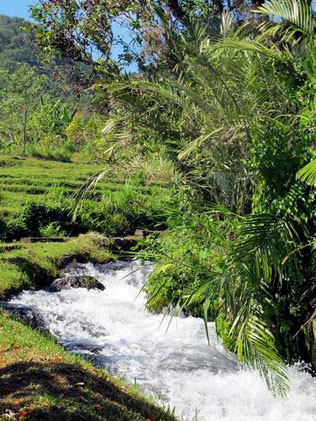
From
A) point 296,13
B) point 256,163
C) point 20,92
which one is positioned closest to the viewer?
point 256,163

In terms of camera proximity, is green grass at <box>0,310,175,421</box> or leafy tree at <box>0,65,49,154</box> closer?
green grass at <box>0,310,175,421</box>

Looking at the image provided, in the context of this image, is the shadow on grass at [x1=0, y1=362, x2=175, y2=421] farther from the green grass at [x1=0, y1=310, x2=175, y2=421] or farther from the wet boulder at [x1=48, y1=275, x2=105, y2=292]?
the wet boulder at [x1=48, y1=275, x2=105, y2=292]

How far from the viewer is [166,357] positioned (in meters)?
7.79

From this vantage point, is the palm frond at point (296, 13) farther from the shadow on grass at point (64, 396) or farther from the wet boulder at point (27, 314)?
the wet boulder at point (27, 314)

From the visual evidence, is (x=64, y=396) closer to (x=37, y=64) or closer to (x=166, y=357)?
(x=166, y=357)

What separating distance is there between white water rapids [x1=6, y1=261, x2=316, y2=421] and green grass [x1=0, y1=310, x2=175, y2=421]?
928 millimetres

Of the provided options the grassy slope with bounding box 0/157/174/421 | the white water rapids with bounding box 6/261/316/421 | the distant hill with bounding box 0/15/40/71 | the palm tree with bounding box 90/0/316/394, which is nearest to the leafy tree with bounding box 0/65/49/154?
the white water rapids with bounding box 6/261/316/421

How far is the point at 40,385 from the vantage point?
4734 mm

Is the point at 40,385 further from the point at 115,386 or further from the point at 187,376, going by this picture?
the point at 187,376

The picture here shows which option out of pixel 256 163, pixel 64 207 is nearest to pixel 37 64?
→ pixel 64 207

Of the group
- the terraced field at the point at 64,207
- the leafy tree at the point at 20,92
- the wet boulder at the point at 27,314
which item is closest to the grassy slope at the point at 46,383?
the wet boulder at the point at 27,314

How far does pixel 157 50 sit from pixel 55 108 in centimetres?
2676

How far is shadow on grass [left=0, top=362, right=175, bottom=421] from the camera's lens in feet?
13.9

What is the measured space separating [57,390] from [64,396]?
14 centimetres
